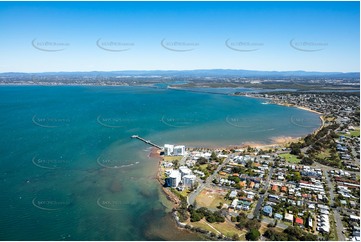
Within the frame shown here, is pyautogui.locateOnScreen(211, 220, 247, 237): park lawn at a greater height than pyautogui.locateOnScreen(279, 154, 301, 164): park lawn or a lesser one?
lesser

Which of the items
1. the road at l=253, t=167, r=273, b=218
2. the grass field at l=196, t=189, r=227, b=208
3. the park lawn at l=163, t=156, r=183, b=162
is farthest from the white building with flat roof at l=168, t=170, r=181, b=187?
the road at l=253, t=167, r=273, b=218

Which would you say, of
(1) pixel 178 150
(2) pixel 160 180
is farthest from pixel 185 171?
(1) pixel 178 150

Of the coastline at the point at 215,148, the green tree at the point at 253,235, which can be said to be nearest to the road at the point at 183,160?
the coastline at the point at 215,148

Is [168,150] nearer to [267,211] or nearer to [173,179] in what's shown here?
[173,179]

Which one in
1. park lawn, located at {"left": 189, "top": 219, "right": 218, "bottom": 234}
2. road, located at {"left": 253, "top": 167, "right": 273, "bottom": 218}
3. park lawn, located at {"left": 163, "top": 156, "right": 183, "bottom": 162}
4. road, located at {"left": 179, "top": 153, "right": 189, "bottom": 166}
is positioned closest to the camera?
park lawn, located at {"left": 189, "top": 219, "right": 218, "bottom": 234}

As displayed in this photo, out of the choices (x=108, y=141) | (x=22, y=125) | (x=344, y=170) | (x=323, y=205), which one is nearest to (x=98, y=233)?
(x=323, y=205)

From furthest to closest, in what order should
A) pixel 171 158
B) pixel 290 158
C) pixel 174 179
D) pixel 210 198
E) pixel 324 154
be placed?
pixel 324 154
pixel 290 158
pixel 171 158
pixel 174 179
pixel 210 198

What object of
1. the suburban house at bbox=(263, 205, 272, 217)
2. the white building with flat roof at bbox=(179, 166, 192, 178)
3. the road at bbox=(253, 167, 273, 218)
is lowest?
the road at bbox=(253, 167, 273, 218)

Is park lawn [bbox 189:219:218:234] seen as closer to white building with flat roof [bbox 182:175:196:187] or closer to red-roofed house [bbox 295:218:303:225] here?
white building with flat roof [bbox 182:175:196:187]

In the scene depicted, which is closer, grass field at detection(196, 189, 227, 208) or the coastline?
the coastline

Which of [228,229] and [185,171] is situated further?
[185,171]
